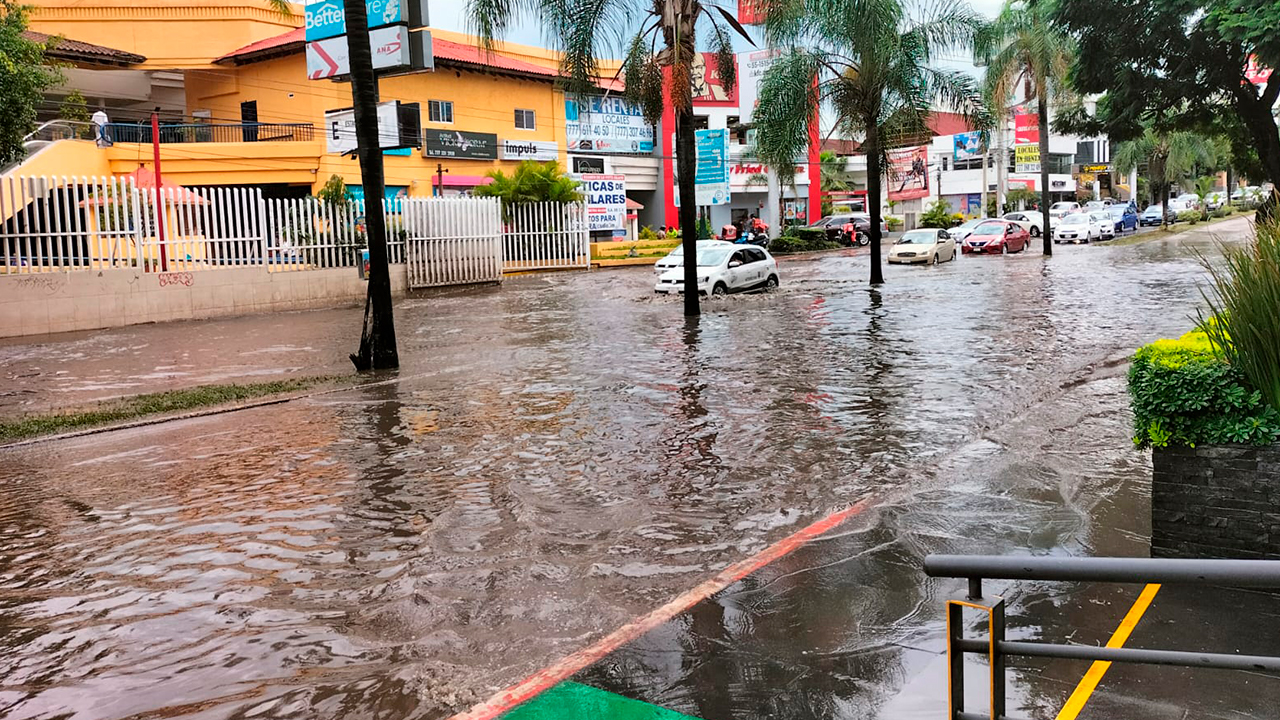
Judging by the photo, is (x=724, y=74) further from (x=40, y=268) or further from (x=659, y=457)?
(x=659, y=457)

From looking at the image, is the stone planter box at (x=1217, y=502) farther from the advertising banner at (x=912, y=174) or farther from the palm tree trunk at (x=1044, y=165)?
the advertising banner at (x=912, y=174)

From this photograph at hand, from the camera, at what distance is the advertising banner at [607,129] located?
49562 mm

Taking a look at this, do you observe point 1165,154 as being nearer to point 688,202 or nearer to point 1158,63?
point 1158,63

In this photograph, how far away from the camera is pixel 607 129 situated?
2032 inches

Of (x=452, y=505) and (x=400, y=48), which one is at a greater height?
(x=400, y=48)

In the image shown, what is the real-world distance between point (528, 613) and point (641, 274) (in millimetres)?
32020

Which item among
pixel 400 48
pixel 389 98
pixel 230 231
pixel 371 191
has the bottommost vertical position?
pixel 230 231

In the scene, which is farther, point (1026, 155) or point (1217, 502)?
point (1026, 155)

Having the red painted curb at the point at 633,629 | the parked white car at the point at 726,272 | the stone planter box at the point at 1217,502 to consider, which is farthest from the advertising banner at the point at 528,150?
the stone planter box at the point at 1217,502

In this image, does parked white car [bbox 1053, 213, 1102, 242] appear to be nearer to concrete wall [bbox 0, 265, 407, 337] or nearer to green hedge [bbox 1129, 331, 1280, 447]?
concrete wall [bbox 0, 265, 407, 337]

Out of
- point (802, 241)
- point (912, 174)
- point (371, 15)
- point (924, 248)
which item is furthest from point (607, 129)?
point (912, 174)

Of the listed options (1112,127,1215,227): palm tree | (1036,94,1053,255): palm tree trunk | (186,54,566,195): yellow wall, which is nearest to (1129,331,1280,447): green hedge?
(186,54,566,195): yellow wall

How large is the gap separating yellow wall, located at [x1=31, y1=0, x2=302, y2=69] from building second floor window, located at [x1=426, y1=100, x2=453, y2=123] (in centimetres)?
663

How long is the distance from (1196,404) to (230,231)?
2237cm
